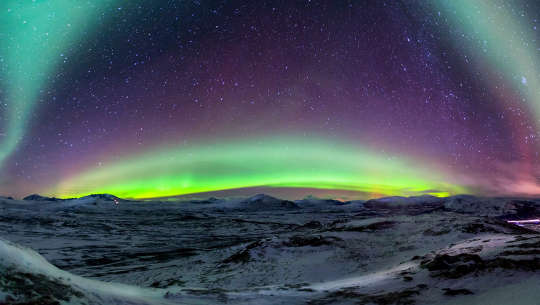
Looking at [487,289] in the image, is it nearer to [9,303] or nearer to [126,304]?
[126,304]

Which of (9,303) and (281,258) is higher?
(9,303)

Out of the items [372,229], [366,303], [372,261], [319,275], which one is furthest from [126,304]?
[372,229]

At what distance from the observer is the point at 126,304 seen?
4.89m

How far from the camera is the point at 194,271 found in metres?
17.1

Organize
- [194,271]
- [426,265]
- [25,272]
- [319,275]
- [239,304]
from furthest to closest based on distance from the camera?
1. [194,271]
2. [319,275]
3. [426,265]
4. [239,304]
5. [25,272]

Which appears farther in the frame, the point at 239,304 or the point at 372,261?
the point at 372,261

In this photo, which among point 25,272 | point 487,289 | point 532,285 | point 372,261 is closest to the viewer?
point 25,272

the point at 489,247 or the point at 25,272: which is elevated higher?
the point at 25,272

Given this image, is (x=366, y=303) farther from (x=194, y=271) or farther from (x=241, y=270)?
(x=194, y=271)

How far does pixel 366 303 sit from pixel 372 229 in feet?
50.8

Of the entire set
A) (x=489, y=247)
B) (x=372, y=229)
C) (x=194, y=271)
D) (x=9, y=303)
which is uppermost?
(x=9, y=303)

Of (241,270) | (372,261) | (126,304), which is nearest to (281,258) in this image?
(241,270)

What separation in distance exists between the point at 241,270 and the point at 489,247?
1044cm

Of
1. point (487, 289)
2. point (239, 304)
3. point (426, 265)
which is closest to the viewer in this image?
point (487, 289)
